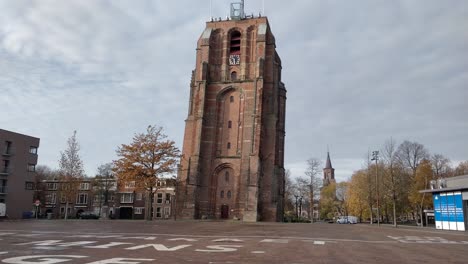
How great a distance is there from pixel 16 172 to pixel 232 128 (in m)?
35.3

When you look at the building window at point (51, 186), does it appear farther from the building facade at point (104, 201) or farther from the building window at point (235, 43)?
the building window at point (235, 43)

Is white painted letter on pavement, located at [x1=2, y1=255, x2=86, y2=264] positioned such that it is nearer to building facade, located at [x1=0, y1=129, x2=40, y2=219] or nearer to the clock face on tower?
the clock face on tower

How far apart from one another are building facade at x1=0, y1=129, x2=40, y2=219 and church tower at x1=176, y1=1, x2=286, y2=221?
27226 millimetres

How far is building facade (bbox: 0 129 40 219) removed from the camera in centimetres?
6141

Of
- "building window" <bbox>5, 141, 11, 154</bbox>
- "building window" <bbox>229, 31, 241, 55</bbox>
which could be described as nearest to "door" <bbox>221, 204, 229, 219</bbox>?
"building window" <bbox>229, 31, 241, 55</bbox>

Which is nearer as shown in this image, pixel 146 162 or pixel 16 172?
pixel 146 162

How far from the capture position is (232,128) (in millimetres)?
57656

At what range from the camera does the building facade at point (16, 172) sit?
201ft

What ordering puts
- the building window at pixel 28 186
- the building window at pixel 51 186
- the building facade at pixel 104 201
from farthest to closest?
the building window at pixel 51 186, the building facade at pixel 104 201, the building window at pixel 28 186

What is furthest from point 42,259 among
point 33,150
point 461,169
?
point 461,169

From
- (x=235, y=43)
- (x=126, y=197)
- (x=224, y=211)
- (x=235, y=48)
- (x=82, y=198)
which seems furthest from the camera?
(x=82, y=198)

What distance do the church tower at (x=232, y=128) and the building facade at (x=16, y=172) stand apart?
27.2m

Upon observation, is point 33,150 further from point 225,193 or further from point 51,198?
point 225,193

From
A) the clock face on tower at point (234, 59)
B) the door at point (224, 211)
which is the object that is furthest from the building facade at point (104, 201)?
the clock face on tower at point (234, 59)
